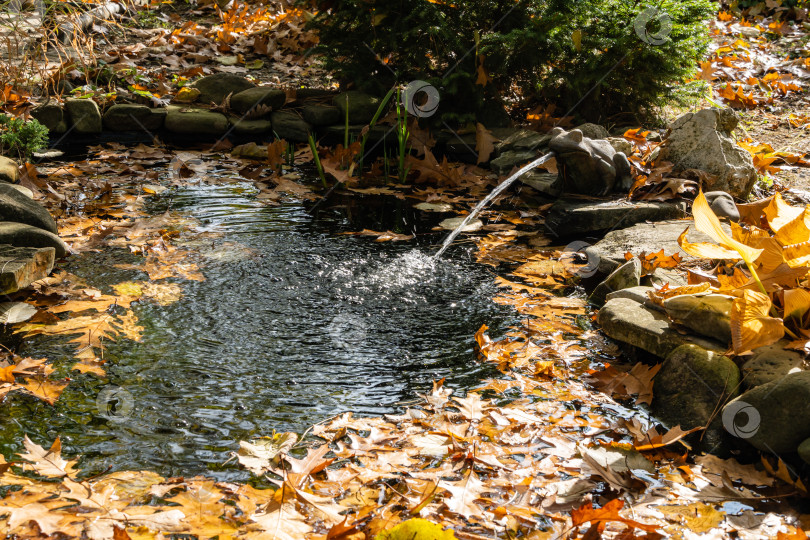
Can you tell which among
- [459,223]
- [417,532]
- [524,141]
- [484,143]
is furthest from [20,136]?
[417,532]

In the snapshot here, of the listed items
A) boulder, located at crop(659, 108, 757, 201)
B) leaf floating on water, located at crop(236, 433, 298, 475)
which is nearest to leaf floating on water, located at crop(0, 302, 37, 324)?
leaf floating on water, located at crop(236, 433, 298, 475)

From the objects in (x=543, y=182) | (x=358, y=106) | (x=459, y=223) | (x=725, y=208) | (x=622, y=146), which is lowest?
(x=459, y=223)

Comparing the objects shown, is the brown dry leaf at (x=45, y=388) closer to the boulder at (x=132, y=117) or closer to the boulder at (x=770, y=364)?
the boulder at (x=770, y=364)

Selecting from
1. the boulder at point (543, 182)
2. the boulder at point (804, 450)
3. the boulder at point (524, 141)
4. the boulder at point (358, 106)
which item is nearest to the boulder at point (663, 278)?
the boulder at point (804, 450)

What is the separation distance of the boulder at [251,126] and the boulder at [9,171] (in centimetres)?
238

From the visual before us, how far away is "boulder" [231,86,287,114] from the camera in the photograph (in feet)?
22.4

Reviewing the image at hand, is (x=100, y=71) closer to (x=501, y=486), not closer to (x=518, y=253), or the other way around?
(x=518, y=253)

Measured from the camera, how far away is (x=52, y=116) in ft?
20.6

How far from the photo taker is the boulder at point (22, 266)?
316 cm

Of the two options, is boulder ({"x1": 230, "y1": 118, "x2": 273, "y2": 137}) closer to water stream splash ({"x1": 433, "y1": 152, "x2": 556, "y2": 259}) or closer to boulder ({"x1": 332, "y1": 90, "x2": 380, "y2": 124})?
boulder ({"x1": 332, "y1": 90, "x2": 380, "y2": 124})

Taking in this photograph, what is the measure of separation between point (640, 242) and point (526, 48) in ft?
8.98

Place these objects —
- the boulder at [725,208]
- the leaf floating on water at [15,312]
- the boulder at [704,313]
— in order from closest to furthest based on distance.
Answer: the boulder at [704,313]
the leaf floating on water at [15,312]
the boulder at [725,208]

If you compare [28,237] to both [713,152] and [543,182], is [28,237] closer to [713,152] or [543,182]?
[543,182]

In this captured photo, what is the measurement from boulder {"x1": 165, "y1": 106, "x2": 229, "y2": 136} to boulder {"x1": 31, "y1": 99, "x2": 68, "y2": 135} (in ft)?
3.10
